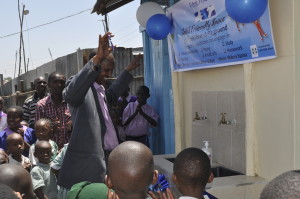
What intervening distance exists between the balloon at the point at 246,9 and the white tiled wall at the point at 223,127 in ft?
2.52

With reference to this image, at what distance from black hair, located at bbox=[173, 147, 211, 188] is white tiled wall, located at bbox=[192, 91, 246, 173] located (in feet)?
4.16

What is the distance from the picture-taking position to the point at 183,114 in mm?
4254

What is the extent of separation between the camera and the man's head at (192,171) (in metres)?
1.84

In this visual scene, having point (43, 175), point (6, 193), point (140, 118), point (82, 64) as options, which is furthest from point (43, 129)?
point (82, 64)

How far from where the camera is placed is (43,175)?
2.92 metres

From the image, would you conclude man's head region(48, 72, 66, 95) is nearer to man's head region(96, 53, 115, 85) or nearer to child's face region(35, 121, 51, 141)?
child's face region(35, 121, 51, 141)

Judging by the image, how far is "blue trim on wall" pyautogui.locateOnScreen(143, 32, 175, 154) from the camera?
4.85 metres

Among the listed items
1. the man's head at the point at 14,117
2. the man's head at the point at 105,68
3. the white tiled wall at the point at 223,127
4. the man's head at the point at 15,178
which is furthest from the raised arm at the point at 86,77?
the man's head at the point at 14,117

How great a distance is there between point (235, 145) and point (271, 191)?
2248 millimetres

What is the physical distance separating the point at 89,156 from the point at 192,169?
0.81m

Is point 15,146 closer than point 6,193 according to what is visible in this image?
No

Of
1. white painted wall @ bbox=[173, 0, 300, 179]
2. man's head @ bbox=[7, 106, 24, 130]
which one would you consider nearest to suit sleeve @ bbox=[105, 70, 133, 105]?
white painted wall @ bbox=[173, 0, 300, 179]

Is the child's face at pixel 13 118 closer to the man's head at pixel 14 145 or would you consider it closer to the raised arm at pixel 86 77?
the man's head at pixel 14 145

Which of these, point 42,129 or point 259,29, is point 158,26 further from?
point 42,129
